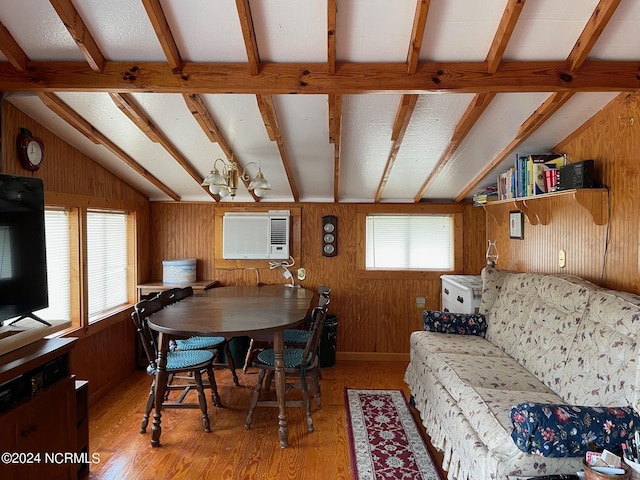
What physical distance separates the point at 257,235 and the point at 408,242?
5.67 ft

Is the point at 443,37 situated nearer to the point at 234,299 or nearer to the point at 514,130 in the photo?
the point at 514,130

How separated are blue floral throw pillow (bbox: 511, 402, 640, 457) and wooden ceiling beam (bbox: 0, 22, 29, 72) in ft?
9.67

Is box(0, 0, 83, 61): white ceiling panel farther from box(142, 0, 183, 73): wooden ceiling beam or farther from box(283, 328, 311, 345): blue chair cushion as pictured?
box(283, 328, 311, 345): blue chair cushion

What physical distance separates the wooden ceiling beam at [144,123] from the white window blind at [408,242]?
2194mm

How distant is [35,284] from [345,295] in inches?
118

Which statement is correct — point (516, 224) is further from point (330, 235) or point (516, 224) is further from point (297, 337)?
point (297, 337)

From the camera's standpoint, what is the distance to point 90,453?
8.71 ft

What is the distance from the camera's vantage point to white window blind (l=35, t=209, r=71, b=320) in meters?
3.04

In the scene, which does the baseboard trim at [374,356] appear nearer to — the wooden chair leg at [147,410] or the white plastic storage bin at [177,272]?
the white plastic storage bin at [177,272]

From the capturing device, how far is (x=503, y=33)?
194 cm

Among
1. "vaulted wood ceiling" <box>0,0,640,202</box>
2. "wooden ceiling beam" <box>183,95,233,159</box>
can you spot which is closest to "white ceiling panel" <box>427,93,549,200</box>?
"vaulted wood ceiling" <box>0,0,640,202</box>

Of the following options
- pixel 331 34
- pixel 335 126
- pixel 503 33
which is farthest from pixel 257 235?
pixel 503 33

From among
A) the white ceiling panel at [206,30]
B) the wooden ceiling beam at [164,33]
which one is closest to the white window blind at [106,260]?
the wooden ceiling beam at [164,33]

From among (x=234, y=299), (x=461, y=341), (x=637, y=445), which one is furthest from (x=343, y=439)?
(x=637, y=445)
